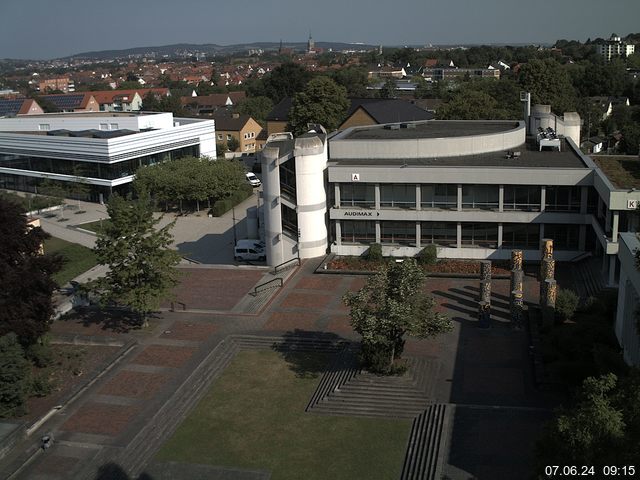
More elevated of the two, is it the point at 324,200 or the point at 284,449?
the point at 324,200

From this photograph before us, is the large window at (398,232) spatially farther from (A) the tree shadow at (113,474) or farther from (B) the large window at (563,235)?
(A) the tree shadow at (113,474)

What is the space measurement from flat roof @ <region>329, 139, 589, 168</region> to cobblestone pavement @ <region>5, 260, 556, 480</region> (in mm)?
7159

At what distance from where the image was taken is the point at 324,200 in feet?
135

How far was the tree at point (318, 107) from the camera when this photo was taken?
8019 cm

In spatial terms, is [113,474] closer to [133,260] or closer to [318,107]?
[133,260]

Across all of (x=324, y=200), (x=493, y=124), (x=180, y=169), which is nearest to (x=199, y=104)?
(x=180, y=169)

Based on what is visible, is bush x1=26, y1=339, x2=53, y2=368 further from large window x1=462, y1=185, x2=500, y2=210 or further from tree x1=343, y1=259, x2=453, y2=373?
large window x1=462, y1=185, x2=500, y2=210

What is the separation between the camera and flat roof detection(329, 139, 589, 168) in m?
40.2

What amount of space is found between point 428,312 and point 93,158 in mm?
47196

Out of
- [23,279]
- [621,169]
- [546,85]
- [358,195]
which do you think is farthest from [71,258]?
[546,85]

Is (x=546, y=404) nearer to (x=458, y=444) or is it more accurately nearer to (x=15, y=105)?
(x=458, y=444)

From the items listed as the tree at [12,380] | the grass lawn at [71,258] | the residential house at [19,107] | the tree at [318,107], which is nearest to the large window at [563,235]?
the tree at [12,380]

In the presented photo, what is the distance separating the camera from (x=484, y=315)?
31.0m

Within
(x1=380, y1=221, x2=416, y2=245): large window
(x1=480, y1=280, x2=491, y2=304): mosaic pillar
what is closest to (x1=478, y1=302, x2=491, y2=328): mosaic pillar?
(x1=480, y1=280, x2=491, y2=304): mosaic pillar
